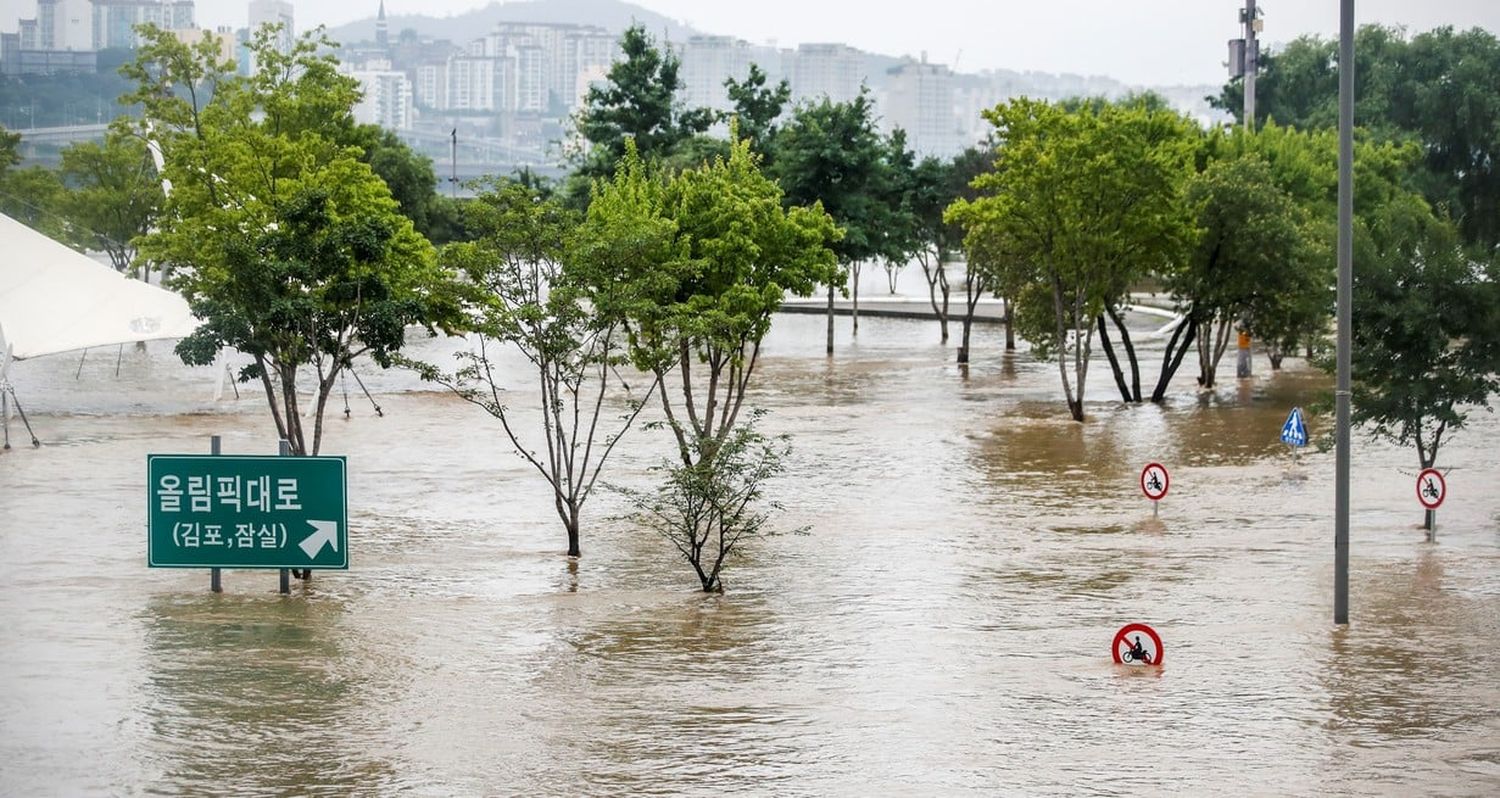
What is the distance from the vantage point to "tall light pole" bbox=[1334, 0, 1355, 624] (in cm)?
2086

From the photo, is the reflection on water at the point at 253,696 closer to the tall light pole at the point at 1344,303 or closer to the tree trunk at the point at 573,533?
the tree trunk at the point at 573,533

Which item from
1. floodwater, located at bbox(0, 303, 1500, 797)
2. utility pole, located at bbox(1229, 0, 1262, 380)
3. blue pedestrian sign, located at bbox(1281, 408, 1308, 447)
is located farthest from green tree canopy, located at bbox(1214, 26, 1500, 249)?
blue pedestrian sign, located at bbox(1281, 408, 1308, 447)

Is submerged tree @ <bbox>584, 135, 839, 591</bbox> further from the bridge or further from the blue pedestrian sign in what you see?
the bridge

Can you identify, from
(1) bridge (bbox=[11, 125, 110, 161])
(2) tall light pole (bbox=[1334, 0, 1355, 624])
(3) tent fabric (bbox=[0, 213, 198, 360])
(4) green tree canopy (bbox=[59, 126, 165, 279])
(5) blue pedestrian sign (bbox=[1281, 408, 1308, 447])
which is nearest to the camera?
(2) tall light pole (bbox=[1334, 0, 1355, 624])

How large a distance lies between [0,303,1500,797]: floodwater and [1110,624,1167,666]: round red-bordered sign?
37 cm

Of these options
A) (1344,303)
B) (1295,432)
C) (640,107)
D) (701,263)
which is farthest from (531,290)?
(640,107)

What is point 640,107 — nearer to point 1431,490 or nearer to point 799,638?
point 1431,490

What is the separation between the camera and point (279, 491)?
22234mm

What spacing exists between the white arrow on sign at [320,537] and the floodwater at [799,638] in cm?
83

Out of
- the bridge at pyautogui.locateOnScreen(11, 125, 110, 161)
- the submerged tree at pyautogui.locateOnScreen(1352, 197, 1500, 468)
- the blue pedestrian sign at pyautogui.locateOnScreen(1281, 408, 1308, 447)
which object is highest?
the bridge at pyautogui.locateOnScreen(11, 125, 110, 161)

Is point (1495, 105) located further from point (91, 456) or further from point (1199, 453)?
point (91, 456)

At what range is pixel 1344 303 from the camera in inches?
835

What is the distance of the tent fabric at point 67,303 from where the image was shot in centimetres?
4478

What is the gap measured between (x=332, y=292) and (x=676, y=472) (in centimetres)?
561
